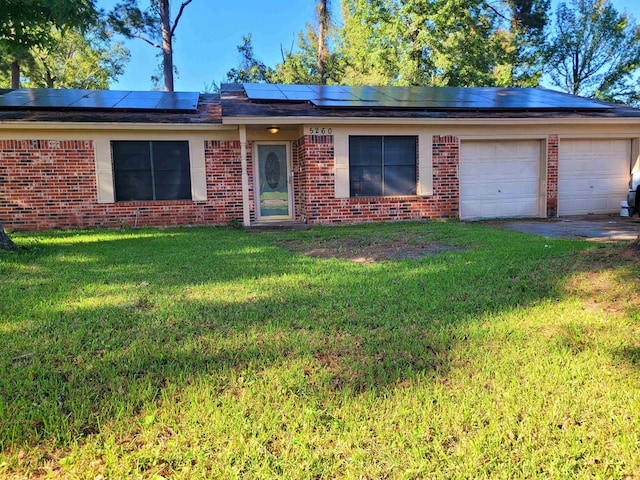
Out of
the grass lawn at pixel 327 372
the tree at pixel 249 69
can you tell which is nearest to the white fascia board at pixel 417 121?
the grass lawn at pixel 327 372

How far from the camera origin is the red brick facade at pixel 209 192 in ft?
32.0

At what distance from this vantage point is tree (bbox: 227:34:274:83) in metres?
30.1

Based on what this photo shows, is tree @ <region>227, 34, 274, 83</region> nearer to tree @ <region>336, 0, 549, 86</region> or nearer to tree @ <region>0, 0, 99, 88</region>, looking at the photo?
tree @ <region>336, 0, 549, 86</region>

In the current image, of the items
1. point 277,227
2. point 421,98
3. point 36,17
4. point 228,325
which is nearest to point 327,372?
point 228,325

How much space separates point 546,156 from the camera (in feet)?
36.4

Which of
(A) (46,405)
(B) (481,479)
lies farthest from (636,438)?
(A) (46,405)

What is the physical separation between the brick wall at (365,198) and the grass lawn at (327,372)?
516cm

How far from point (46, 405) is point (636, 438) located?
114 inches

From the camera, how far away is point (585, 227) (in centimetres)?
907

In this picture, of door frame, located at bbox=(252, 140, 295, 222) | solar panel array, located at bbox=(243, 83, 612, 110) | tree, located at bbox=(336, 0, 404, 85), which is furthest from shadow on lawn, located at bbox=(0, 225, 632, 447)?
tree, located at bbox=(336, 0, 404, 85)

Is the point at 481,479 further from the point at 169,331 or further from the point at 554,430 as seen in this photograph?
the point at 169,331

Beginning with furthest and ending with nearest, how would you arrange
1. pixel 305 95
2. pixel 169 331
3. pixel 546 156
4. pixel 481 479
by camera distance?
1. pixel 305 95
2. pixel 546 156
3. pixel 169 331
4. pixel 481 479

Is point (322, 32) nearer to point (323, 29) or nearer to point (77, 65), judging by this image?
point (323, 29)

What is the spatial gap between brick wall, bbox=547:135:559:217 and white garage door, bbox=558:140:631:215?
0.22 m
